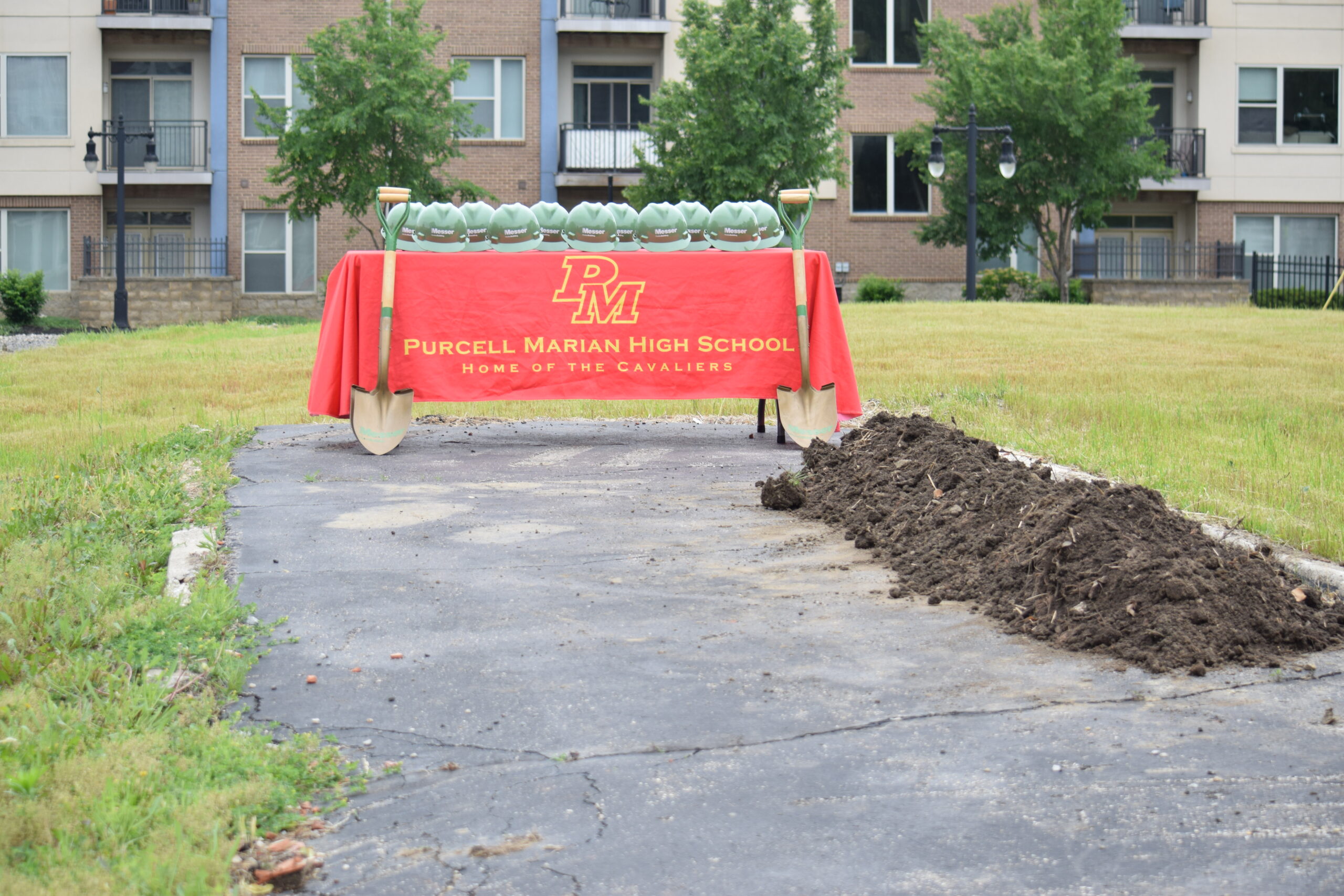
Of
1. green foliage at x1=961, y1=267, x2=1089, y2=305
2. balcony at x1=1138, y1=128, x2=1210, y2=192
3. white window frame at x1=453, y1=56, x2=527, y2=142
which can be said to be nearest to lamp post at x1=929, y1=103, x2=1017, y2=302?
green foliage at x1=961, y1=267, x2=1089, y2=305

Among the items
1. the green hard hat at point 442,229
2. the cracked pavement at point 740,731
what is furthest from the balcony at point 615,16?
the cracked pavement at point 740,731

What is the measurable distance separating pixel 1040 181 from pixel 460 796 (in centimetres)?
2716

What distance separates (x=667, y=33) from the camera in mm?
31609

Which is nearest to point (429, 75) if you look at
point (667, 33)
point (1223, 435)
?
point (667, 33)

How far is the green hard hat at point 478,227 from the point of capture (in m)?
8.75

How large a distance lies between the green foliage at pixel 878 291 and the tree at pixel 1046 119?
6.27 feet

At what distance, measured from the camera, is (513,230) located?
874 cm

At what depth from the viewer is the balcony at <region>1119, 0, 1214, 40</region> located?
32.4 metres

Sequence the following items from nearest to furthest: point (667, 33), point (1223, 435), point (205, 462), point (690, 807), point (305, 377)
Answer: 1. point (690, 807)
2. point (205, 462)
3. point (1223, 435)
4. point (305, 377)
5. point (667, 33)

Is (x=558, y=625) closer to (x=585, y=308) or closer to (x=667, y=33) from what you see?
(x=585, y=308)

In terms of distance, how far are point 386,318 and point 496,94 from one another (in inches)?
975

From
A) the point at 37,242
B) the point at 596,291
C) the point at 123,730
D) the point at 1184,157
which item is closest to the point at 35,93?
the point at 37,242

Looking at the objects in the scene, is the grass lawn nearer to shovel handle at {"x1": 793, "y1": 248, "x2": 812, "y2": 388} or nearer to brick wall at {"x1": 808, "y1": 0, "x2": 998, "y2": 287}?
shovel handle at {"x1": 793, "y1": 248, "x2": 812, "y2": 388}

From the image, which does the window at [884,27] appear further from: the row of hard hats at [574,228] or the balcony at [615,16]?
the row of hard hats at [574,228]
